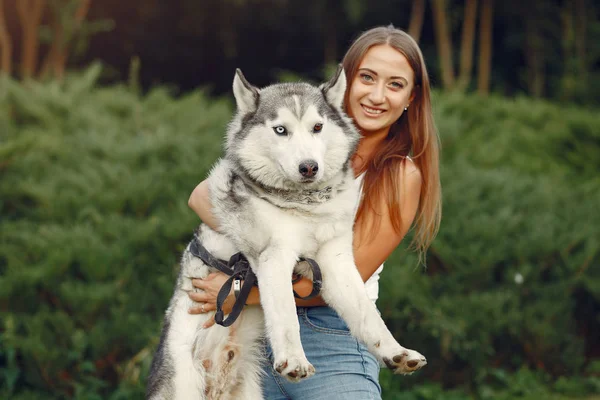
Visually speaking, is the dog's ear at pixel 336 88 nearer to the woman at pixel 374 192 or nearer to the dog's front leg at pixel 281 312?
the woman at pixel 374 192

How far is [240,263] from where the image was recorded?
2.78 meters

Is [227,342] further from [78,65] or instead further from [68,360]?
[78,65]

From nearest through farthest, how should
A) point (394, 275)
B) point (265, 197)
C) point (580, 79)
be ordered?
point (265, 197), point (394, 275), point (580, 79)

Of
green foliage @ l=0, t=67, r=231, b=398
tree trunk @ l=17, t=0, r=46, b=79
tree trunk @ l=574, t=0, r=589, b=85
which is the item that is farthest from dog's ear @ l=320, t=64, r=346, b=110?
tree trunk @ l=574, t=0, r=589, b=85

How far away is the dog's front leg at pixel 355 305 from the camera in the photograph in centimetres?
243

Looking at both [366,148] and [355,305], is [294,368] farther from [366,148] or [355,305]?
[366,148]

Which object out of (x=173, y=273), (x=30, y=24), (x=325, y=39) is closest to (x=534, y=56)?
(x=325, y=39)

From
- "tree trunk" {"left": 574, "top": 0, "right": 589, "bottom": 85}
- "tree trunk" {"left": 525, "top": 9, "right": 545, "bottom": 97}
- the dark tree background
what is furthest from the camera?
"tree trunk" {"left": 525, "top": 9, "right": 545, "bottom": 97}

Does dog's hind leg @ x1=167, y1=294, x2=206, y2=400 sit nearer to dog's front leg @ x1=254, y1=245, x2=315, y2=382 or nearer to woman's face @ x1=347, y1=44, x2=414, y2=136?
dog's front leg @ x1=254, y1=245, x2=315, y2=382

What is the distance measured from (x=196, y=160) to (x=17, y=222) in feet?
4.94

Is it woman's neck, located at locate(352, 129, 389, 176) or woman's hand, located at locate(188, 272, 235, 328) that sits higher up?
woman's neck, located at locate(352, 129, 389, 176)

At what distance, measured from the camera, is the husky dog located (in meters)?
2.63

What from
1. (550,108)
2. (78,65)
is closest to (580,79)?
(550,108)

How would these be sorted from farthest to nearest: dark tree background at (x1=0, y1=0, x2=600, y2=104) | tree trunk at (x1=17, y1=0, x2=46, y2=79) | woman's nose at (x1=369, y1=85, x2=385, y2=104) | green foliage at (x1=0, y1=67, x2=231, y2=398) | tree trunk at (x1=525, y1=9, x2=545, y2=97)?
tree trunk at (x1=525, y1=9, x2=545, y2=97)
dark tree background at (x1=0, y1=0, x2=600, y2=104)
tree trunk at (x1=17, y1=0, x2=46, y2=79)
green foliage at (x1=0, y1=67, x2=231, y2=398)
woman's nose at (x1=369, y1=85, x2=385, y2=104)
